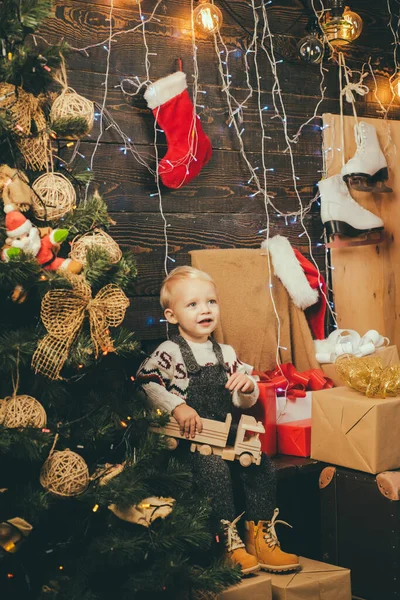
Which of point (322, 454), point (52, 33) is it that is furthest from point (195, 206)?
point (322, 454)

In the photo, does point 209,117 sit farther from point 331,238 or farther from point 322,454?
point 322,454

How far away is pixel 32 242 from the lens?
2.00 meters

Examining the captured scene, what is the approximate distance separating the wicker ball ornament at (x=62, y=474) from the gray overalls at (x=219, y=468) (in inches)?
20.9

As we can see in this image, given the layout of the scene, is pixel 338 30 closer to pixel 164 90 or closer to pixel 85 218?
pixel 164 90

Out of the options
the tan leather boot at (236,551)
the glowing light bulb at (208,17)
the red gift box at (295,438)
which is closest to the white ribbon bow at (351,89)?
the glowing light bulb at (208,17)

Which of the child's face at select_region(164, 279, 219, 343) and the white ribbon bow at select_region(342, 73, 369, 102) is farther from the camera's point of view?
the white ribbon bow at select_region(342, 73, 369, 102)

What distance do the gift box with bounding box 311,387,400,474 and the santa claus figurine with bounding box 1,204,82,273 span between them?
1.14 meters

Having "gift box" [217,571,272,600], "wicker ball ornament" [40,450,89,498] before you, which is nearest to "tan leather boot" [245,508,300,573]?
"gift box" [217,571,272,600]

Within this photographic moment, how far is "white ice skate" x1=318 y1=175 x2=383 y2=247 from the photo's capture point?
345cm

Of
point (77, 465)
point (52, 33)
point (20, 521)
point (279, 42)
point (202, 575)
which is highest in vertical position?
point (279, 42)

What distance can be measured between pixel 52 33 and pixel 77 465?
→ 67.2 inches

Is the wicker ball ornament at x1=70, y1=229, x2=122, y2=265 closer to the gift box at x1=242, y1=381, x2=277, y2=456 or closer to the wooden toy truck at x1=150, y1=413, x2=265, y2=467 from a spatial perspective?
the wooden toy truck at x1=150, y1=413, x2=265, y2=467

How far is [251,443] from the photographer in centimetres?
245

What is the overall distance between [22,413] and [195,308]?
0.88 metres
